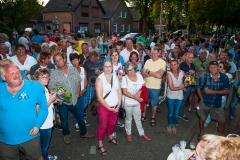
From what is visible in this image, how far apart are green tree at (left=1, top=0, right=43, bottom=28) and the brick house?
1425 centimetres

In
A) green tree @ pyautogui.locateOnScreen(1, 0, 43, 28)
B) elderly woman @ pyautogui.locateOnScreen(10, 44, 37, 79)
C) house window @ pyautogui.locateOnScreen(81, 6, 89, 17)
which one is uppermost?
house window @ pyautogui.locateOnScreen(81, 6, 89, 17)

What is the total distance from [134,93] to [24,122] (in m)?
2.52

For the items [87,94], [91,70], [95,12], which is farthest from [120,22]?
[87,94]

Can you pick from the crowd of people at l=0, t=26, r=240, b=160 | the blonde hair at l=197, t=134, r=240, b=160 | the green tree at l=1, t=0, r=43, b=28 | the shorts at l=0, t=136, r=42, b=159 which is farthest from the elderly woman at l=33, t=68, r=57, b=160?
the green tree at l=1, t=0, r=43, b=28

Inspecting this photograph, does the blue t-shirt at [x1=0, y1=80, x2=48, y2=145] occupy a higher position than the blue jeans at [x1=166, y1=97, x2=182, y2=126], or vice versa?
the blue t-shirt at [x1=0, y1=80, x2=48, y2=145]

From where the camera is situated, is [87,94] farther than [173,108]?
Yes

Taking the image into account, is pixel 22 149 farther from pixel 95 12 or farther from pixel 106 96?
pixel 95 12

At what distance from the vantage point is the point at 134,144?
4.77 m

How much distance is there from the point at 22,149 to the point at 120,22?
4916 cm

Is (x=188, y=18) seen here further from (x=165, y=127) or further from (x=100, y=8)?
(x=165, y=127)

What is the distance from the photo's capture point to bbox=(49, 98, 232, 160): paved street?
4.32m

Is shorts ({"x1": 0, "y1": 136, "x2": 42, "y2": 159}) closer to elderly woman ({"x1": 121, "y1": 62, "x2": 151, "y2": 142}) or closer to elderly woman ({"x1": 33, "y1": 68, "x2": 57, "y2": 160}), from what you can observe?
elderly woman ({"x1": 33, "y1": 68, "x2": 57, "y2": 160})

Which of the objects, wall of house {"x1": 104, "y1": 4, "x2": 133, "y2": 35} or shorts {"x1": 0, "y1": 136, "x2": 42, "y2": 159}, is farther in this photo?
wall of house {"x1": 104, "y1": 4, "x2": 133, "y2": 35}

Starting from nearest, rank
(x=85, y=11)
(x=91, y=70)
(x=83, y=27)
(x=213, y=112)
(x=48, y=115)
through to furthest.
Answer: (x=48, y=115), (x=213, y=112), (x=91, y=70), (x=85, y=11), (x=83, y=27)
